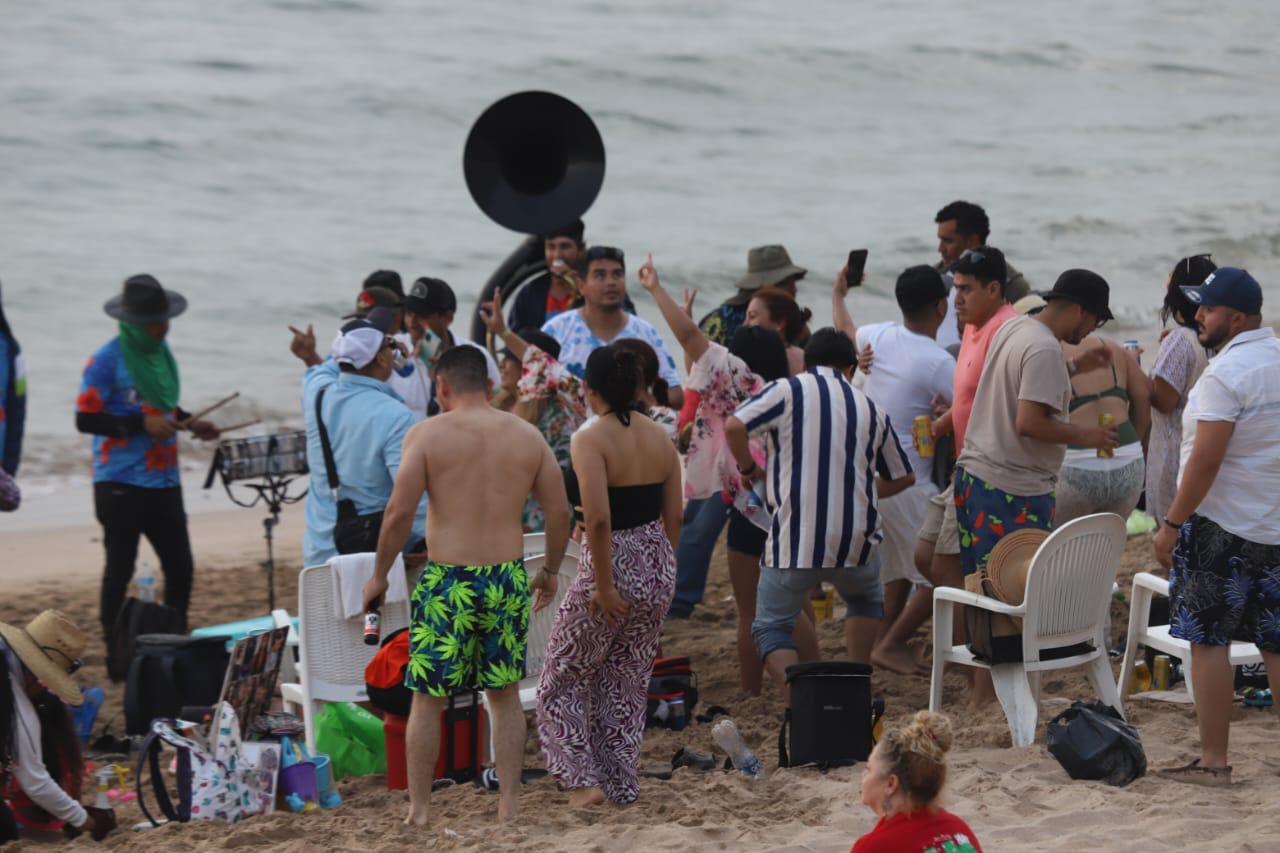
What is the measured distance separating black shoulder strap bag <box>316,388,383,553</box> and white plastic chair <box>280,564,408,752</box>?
1.77 ft

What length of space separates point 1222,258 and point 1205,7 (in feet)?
49.8

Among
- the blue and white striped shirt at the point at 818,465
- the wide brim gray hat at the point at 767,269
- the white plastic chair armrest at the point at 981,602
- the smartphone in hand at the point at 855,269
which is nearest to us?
the white plastic chair armrest at the point at 981,602

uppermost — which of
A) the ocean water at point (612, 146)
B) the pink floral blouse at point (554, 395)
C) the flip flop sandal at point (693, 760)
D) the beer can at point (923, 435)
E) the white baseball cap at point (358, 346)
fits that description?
the ocean water at point (612, 146)

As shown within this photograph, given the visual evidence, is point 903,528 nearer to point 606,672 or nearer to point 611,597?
point 606,672

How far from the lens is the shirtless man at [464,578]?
463 centimetres

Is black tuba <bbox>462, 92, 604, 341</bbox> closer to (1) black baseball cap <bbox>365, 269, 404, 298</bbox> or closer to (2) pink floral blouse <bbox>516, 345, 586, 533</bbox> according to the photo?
(1) black baseball cap <bbox>365, 269, 404, 298</bbox>

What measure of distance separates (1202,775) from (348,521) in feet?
10.2

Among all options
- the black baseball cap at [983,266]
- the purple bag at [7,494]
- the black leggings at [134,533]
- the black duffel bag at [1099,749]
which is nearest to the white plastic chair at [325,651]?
the purple bag at [7,494]

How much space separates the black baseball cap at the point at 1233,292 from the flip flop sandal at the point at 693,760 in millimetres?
2167

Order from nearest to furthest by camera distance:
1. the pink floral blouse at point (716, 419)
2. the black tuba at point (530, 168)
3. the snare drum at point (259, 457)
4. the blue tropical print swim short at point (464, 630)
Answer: the blue tropical print swim short at point (464, 630) → the pink floral blouse at point (716, 419) → the snare drum at point (259, 457) → the black tuba at point (530, 168)

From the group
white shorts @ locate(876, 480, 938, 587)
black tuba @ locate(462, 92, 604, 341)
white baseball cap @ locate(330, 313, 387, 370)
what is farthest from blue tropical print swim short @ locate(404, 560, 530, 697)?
black tuba @ locate(462, 92, 604, 341)

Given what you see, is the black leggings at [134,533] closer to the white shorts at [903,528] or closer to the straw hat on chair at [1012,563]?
the white shorts at [903,528]

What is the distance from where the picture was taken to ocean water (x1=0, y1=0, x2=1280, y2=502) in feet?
64.4

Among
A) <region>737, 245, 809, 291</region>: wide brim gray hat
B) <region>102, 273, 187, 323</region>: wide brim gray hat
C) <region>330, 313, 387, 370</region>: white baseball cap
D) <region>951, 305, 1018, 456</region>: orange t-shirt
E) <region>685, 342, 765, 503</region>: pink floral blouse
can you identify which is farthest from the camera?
<region>737, 245, 809, 291</region>: wide brim gray hat
